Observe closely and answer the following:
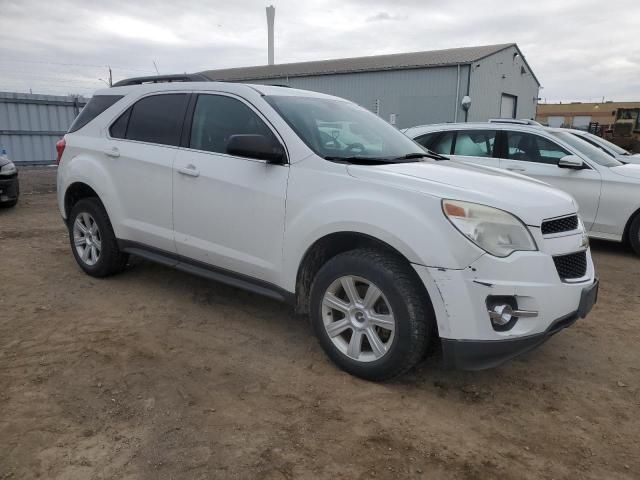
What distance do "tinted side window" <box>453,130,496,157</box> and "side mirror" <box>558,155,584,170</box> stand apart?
98cm

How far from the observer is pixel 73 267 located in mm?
5387

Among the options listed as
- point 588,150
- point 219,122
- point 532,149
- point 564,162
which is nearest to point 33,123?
point 219,122

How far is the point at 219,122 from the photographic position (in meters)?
3.88

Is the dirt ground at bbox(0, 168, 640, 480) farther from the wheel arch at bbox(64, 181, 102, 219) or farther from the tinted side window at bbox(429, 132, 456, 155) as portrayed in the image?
the tinted side window at bbox(429, 132, 456, 155)

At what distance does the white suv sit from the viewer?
270 centimetres

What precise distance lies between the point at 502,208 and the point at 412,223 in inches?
19.2

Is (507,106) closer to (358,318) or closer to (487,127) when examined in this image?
(487,127)

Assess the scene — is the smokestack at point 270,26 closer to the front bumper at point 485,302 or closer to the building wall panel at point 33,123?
the building wall panel at point 33,123

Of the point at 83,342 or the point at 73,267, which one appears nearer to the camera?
the point at 83,342

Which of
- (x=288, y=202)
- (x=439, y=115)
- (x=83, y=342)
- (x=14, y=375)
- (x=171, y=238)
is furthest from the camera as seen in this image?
(x=439, y=115)

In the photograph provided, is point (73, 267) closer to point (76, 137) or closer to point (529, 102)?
point (76, 137)

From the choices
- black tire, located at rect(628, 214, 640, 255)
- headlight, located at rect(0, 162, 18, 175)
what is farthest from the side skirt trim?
headlight, located at rect(0, 162, 18, 175)

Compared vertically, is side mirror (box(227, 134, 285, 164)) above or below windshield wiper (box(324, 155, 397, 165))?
above

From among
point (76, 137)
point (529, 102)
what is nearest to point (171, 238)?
point (76, 137)
